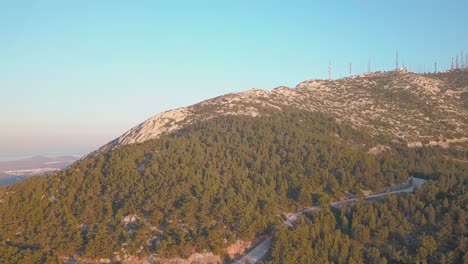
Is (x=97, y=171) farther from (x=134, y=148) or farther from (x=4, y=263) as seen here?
(x=4, y=263)

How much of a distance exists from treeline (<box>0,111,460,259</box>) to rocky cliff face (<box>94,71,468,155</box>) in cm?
1616

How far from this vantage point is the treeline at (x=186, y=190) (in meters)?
52.4

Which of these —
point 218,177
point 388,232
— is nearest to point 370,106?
point 218,177

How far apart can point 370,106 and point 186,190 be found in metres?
76.8

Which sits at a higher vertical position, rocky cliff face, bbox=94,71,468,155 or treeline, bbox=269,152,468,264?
rocky cliff face, bbox=94,71,468,155

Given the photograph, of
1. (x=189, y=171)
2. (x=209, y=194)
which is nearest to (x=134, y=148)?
(x=189, y=171)

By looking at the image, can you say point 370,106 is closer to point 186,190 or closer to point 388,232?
point 388,232

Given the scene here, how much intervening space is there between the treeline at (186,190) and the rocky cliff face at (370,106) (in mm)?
16162

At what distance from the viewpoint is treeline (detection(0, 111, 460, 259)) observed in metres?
52.4

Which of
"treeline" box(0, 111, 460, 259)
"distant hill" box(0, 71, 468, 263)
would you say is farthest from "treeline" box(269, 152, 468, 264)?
"treeline" box(0, 111, 460, 259)

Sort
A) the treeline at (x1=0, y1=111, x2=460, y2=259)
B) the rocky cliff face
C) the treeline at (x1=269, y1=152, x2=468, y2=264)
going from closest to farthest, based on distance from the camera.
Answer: the treeline at (x1=269, y1=152, x2=468, y2=264) → the treeline at (x1=0, y1=111, x2=460, y2=259) → the rocky cliff face

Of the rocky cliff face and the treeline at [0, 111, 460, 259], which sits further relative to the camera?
the rocky cliff face

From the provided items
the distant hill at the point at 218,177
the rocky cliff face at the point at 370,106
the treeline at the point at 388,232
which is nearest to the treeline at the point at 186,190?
the distant hill at the point at 218,177

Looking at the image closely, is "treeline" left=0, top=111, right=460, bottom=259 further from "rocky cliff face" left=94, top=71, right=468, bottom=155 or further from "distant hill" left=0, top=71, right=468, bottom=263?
"rocky cliff face" left=94, top=71, right=468, bottom=155
